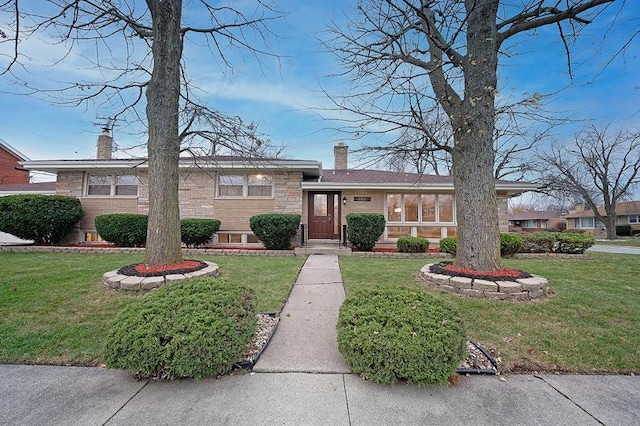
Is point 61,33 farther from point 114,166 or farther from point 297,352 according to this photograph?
point 297,352

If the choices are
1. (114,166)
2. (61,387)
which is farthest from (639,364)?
(114,166)

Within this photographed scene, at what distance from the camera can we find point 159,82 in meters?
5.12

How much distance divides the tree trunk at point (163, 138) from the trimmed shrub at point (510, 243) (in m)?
8.50

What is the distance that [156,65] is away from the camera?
5.13 m

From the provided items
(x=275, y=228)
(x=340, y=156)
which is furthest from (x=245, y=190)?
(x=340, y=156)

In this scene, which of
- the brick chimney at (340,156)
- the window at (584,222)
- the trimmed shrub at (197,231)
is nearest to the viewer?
the trimmed shrub at (197,231)

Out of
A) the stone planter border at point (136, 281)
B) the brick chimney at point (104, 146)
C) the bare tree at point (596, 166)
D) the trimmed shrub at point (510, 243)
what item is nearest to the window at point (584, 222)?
the bare tree at point (596, 166)

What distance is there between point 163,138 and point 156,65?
4.52 feet

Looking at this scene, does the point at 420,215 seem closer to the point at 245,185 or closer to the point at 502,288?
the point at 245,185

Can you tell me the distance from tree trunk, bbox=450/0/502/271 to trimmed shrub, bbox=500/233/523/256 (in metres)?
4.08

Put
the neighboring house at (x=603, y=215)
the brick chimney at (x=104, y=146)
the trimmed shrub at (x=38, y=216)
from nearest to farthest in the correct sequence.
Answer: the trimmed shrub at (x=38, y=216) → the brick chimney at (x=104, y=146) → the neighboring house at (x=603, y=215)

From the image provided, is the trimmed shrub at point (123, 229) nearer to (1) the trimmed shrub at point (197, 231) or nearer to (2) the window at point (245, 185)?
(1) the trimmed shrub at point (197, 231)

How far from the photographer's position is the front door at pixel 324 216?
11.0 meters

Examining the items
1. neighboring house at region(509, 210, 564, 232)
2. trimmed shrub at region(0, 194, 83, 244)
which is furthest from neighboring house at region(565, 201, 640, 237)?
trimmed shrub at region(0, 194, 83, 244)
